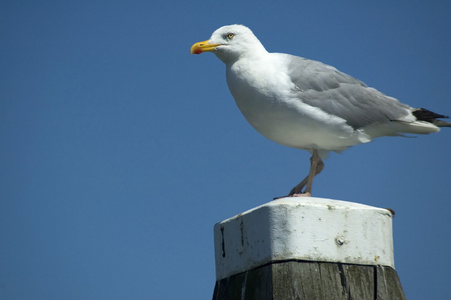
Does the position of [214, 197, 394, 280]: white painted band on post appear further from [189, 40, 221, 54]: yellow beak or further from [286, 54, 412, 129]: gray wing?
[189, 40, 221, 54]: yellow beak

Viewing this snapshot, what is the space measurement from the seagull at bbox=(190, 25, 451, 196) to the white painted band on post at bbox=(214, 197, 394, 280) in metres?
2.66

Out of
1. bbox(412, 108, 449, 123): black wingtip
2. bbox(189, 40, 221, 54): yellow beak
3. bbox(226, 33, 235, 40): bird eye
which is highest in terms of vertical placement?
bbox(226, 33, 235, 40): bird eye

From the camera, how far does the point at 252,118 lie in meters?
7.50

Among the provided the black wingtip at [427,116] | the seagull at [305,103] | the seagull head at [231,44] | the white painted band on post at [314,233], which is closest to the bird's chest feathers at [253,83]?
the seagull at [305,103]

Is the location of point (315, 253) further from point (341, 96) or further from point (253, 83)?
point (341, 96)

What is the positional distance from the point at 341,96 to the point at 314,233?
4.15 m

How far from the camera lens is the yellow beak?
27.1 feet

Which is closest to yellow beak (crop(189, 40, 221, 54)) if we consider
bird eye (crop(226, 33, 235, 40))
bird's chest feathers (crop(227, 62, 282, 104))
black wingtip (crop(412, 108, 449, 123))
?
bird eye (crop(226, 33, 235, 40))

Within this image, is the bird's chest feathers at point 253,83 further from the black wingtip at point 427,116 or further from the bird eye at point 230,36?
the black wingtip at point 427,116

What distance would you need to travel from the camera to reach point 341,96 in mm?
8375

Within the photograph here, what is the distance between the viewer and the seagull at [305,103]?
7.40m

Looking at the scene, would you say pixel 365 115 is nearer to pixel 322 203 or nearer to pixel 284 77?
pixel 284 77

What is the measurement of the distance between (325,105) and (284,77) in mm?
740

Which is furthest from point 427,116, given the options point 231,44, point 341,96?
point 231,44
